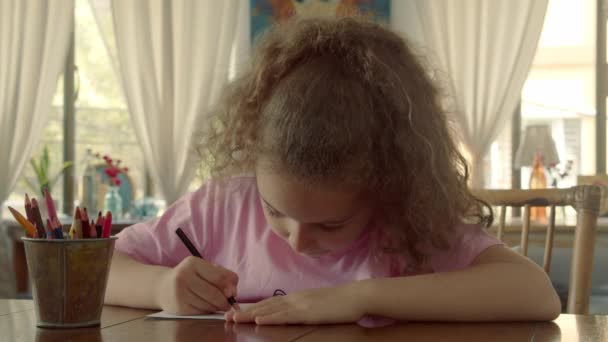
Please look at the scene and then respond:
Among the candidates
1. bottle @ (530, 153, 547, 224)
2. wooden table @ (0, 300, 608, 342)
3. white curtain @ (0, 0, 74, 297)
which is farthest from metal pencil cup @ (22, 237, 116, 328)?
white curtain @ (0, 0, 74, 297)

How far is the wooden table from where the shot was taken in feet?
2.86

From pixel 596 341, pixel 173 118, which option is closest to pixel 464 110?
pixel 173 118

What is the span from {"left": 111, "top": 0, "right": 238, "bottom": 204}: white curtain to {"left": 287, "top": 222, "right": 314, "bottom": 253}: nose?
3313 mm

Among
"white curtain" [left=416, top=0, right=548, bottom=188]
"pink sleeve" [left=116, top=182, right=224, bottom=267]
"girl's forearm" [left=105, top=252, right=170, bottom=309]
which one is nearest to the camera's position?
"girl's forearm" [left=105, top=252, right=170, bottom=309]

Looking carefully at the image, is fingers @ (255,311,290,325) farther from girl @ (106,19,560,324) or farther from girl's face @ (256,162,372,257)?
girl's face @ (256,162,372,257)

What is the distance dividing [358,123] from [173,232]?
438 mm

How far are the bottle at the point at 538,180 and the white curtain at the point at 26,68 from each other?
248 centimetres

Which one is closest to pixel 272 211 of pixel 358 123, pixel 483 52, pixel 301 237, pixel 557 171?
pixel 301 237

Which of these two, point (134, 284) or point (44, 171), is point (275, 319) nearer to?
point (134, 284)

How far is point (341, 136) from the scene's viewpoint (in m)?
0.95

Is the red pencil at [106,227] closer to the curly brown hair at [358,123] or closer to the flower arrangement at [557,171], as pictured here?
the curly brown hair at [358,123]

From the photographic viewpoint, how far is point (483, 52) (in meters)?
4.11

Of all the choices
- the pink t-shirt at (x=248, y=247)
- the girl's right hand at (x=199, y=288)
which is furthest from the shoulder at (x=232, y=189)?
the girl's right hand at (x=199, y=288)

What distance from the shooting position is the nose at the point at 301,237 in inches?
39.4
